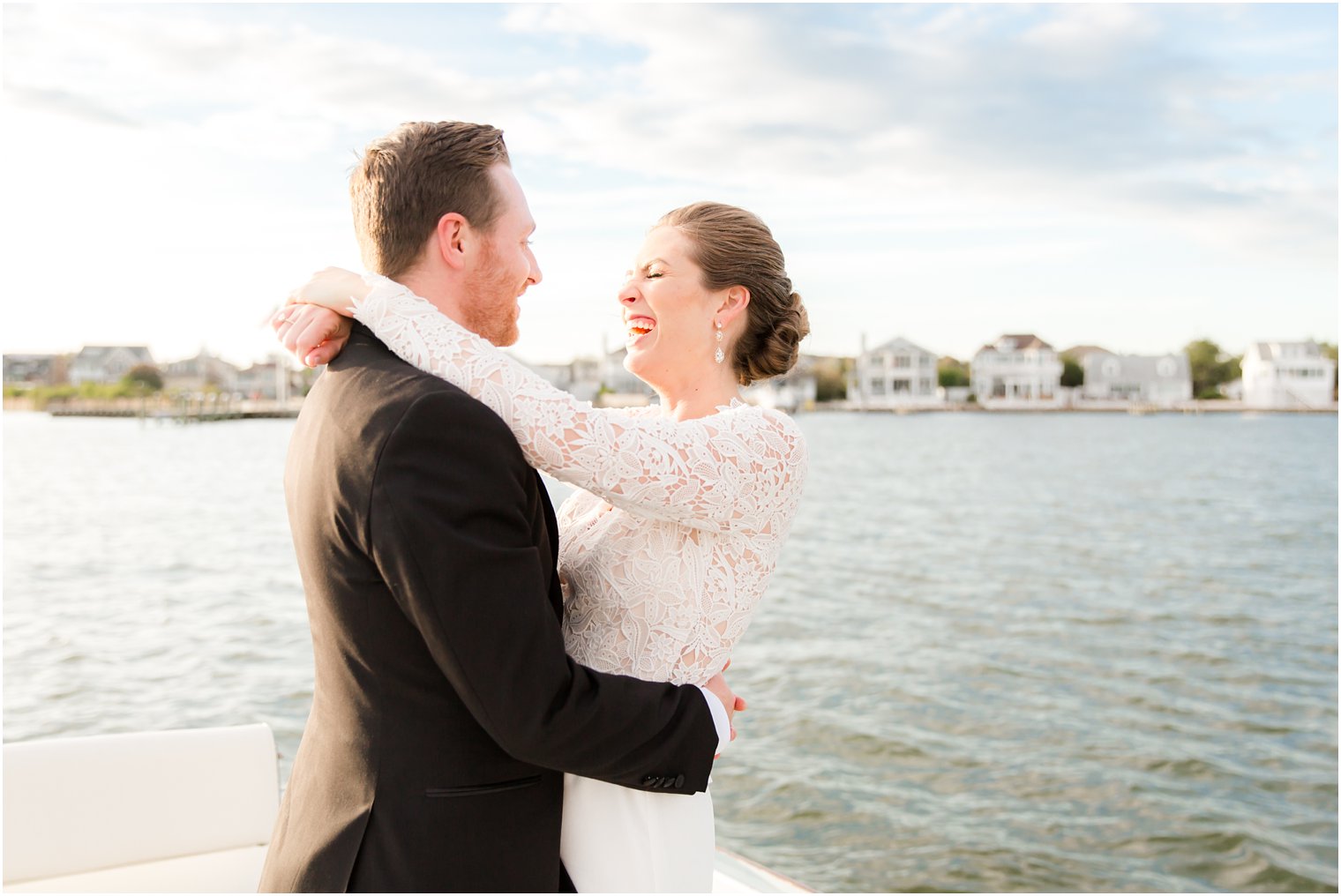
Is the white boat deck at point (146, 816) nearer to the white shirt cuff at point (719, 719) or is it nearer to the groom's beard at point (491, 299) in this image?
the white shirt cuff at point (719, 719)

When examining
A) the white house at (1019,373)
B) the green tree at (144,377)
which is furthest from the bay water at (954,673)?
the white house at (1019,373)

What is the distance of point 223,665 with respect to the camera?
12680 millimetres

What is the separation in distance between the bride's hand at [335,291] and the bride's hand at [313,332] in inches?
0.5

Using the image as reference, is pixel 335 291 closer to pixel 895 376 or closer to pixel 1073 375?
pixel 895 376

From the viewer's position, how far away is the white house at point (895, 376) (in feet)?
300

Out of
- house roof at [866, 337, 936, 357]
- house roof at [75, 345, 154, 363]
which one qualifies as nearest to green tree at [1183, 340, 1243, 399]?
house roof at [866, 337, 936, 357]

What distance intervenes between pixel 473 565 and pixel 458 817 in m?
0.39

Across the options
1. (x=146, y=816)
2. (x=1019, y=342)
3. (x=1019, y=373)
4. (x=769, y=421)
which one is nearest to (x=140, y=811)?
(x=146, y=816)

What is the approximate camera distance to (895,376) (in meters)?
91.8

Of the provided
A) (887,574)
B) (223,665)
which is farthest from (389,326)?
(887,574)

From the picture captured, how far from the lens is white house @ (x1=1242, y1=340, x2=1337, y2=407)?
88.9 meters

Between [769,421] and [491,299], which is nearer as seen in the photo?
[491,299]

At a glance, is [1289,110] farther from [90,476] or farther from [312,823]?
[312,823]

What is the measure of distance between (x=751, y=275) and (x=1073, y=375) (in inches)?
3853
